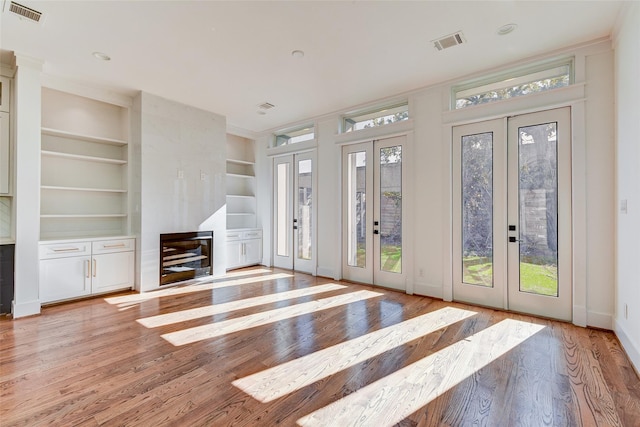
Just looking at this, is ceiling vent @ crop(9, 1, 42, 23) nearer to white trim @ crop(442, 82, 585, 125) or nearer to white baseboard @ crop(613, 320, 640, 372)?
white trim @ crop(442, 82, 585, 125)

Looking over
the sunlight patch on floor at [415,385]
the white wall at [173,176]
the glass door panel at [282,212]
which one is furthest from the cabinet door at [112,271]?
the sunlight patch on floor at [415,385]

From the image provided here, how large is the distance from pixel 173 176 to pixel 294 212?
2.33 meters

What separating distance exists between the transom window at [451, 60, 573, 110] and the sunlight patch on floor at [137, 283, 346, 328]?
3.32m

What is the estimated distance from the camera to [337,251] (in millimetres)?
5277

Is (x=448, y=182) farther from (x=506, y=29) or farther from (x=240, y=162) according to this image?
(x=240, y=162)

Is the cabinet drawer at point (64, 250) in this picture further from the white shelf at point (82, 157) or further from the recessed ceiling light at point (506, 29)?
the recessed ceiling light at point (506, 29)

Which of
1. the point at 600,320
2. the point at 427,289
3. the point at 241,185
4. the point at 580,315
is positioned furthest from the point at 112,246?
the point at 600,320

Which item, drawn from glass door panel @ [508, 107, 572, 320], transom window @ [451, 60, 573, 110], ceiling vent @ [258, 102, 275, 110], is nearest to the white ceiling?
transom window @ [451, 60, 573, 110]

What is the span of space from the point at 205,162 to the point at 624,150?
18.1 ft

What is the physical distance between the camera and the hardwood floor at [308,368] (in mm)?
1812

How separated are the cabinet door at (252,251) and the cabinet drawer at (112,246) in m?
2.21

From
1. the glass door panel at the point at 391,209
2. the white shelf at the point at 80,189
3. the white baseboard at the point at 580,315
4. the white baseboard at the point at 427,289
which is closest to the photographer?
the white baseboard at the point at 580,315

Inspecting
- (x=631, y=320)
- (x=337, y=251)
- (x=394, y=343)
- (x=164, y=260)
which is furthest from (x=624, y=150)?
(x=164, y=260)

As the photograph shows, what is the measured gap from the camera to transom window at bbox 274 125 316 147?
5859 mm
